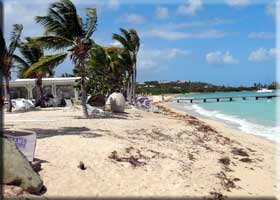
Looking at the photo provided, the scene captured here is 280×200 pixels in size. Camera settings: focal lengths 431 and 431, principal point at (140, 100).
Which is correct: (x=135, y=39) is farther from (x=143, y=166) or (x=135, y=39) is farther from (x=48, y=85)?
(x=143, y=166)

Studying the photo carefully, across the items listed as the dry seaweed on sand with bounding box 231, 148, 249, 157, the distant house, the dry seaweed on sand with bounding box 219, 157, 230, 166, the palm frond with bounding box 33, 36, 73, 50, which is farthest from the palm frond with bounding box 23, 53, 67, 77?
the distant house

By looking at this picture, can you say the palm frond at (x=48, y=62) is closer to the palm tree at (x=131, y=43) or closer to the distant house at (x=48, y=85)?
the distant house at (x=48, y=85)

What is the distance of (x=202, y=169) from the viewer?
28.7ft

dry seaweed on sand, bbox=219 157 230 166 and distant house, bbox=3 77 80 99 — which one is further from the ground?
distant house, bbox=3 77 80 99

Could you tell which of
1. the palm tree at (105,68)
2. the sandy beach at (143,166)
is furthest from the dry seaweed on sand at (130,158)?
the palm tree at (105,68)

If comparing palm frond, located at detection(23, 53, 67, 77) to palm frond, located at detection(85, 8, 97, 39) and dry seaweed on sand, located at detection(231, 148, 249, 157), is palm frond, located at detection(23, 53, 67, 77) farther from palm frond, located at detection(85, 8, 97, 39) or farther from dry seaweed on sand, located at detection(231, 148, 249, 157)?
dry seaweed on sand, located at detection(231, 148, 249, 157)

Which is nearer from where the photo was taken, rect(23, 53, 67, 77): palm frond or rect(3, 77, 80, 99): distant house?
rect(23, 53, 67, 77): palm frond

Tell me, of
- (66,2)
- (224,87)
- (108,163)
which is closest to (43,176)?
(108,163)

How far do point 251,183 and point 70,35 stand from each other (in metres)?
9.00

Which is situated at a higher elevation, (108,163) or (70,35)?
(70,35)

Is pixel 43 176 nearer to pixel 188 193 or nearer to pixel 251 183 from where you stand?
pixel 188 193

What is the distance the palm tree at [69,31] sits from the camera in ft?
47.2

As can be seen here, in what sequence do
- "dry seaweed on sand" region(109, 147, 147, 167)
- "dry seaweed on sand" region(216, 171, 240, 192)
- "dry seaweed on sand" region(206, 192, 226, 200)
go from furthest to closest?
"dry seaweed on sand" region(109, 147, 147, 167) → "dry seaweed on sand" region(216, 171, 240, 192) → "dry seaweed on sand" region(206, 192, 226, 200)

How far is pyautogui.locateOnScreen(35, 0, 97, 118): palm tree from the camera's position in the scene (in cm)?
1438
